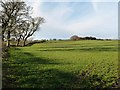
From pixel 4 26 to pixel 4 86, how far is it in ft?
182

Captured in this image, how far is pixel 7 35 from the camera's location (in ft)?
247

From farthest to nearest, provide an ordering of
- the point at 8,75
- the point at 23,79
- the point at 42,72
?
1. the point at 42,72
2. the point at 8,75
3. the point at 23,79

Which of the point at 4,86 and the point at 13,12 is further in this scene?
the point at 13,12

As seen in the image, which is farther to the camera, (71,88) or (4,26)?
(4,26)

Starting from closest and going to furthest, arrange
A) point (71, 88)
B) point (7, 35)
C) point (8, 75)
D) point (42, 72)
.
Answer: point (71, 88) → point (8, 75) → point (42, 72) → point (7, 35)

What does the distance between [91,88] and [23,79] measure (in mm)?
4294

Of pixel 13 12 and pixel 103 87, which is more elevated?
pixel 13 12

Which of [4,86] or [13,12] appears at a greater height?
[13,12]

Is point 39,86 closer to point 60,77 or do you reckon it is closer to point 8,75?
point 60,77

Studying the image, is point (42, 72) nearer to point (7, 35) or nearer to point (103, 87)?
point (103, 87)

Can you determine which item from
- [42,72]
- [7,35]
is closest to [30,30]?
[7,35]

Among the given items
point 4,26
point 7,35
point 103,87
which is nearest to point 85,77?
point 103,87

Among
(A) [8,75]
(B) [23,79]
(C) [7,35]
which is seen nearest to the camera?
(B) [23,79]

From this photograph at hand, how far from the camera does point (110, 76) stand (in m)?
19.7
